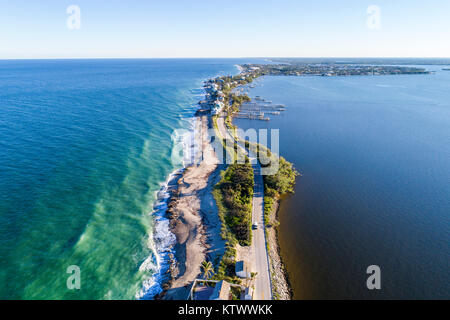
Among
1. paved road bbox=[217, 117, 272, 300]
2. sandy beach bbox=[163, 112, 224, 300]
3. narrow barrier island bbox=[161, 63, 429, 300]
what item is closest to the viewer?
paved road bbox=[217, 117, 272, 300]

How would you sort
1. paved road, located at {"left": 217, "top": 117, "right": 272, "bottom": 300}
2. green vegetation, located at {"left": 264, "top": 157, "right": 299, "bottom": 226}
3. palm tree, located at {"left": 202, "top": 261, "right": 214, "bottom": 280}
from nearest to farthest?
paved road, located at {"left": 217, "top": 117, "right": 272, "bottom": 300} < palm tree, located at {"left": 202, "top": 261, "right": 214, "bottom": 280} < green vegetation, located at {"left": 264, "top": 157, "right": 299, "bottom": 226}

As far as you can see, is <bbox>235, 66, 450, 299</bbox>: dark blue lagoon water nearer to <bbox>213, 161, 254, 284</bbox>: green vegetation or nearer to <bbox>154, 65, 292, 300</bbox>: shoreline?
<bbox>154, 65, 292, 300</bbox>: shoreline

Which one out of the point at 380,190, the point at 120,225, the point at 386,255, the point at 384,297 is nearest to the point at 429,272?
the point at 386,255

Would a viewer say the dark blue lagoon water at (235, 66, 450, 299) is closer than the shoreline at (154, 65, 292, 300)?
No

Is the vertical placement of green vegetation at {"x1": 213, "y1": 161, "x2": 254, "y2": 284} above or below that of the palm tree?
above

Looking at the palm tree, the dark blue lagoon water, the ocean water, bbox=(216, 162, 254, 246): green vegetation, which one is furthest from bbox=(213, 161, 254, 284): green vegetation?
the ocean water

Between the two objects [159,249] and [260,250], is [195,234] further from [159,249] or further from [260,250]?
[260,250]
